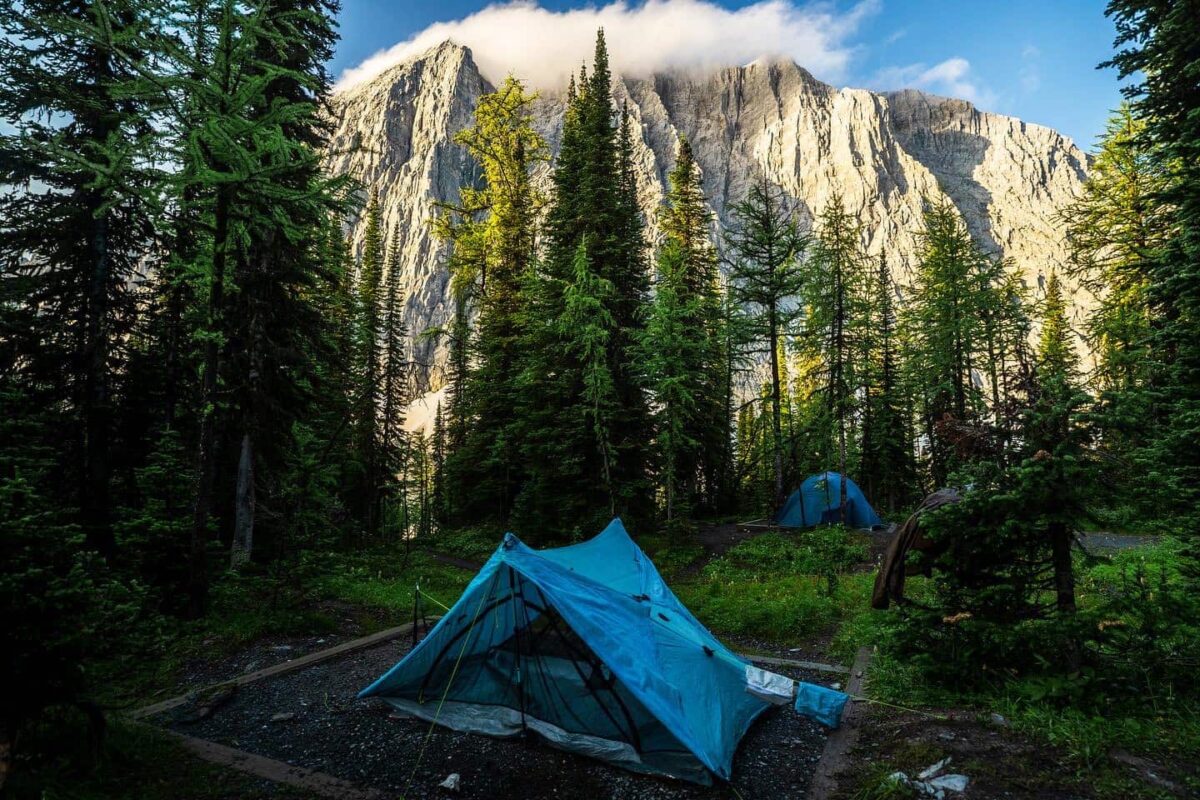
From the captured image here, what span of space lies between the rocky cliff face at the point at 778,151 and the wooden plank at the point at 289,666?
129 meters

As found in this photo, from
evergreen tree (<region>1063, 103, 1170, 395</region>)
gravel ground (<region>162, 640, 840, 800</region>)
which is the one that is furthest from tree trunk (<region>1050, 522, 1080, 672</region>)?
evergreen tree (<region>1063, 103, 1170, 395</region>)

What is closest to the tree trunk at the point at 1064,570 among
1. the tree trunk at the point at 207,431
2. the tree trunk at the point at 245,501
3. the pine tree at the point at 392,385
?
the tree trunk at the point at 207,431

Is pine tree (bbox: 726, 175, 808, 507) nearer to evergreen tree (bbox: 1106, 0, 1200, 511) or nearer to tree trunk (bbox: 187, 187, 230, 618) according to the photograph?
evergreen tree (bbox: 1106, 0, 1200, 511)

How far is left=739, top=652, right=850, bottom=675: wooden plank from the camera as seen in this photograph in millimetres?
8609

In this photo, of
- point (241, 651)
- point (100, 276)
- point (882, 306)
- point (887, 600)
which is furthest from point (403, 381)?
point (887, 600)

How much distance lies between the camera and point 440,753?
5.93m

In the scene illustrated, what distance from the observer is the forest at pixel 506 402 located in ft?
18.7

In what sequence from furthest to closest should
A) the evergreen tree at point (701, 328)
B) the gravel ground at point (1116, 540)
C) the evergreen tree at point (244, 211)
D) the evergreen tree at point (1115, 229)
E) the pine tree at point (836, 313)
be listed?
the evergreen tree at point (701, 328) → the pine tree at point (836, 313) → the evergreen tree at point (1115, 229) → the gravel ground at point (1116, 540) → the evergreen tree at point (244, 211)

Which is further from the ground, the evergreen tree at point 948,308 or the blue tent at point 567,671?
the evergreen tree at point 948,308

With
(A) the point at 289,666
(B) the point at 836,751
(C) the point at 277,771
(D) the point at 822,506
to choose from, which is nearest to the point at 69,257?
(A) the point at 289,666

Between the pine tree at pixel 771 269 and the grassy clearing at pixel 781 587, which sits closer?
the grassy clearing at pixel 781 587

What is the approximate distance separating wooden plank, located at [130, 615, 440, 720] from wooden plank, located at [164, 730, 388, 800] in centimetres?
109

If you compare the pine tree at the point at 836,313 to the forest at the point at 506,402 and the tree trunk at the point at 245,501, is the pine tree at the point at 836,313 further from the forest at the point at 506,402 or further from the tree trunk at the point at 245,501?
the tree trunk at the point at 245,501

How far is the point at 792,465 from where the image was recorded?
25781mm
